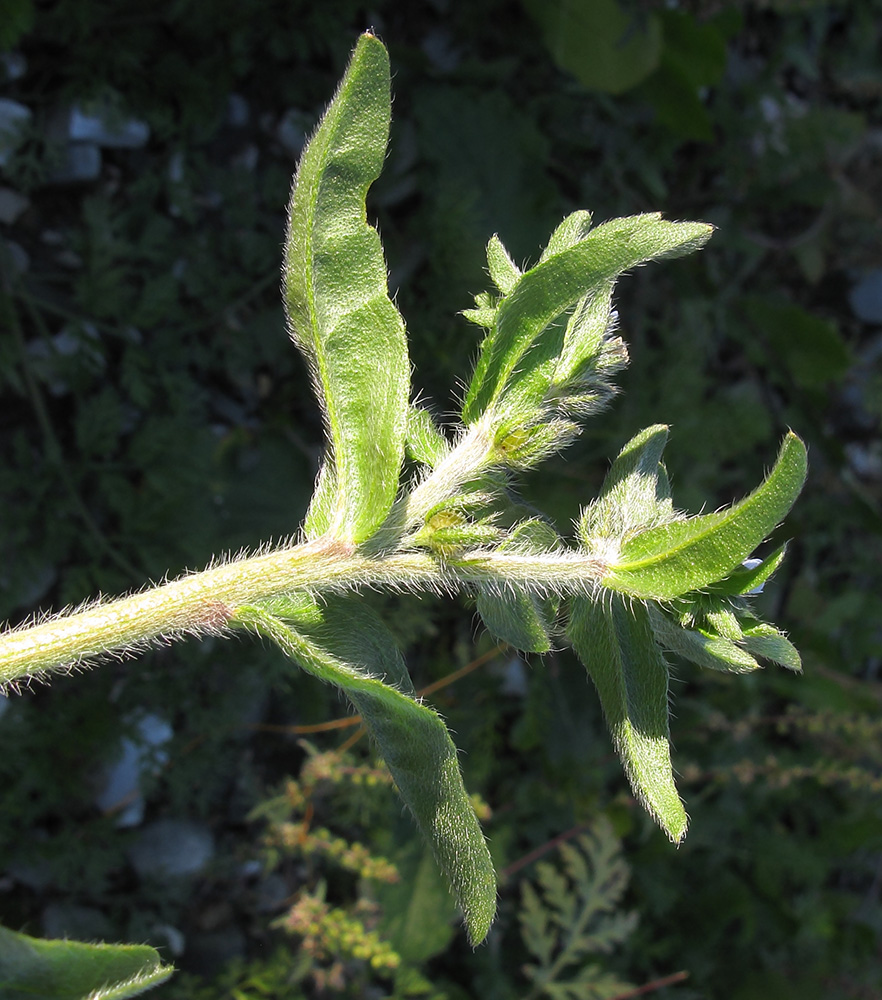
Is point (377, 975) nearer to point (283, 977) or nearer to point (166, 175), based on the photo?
point (283, 977)

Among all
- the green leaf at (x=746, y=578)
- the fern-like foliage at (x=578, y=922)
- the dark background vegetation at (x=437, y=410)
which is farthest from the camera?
the fern-like foliage at (x=578, y=922)

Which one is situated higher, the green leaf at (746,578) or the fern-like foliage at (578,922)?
the green leaf at (746,578)

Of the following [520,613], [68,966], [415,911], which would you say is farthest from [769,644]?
[415,911]

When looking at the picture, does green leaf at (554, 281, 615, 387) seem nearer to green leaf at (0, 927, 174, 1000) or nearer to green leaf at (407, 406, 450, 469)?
green leaf at (407, 406, 450, 469)

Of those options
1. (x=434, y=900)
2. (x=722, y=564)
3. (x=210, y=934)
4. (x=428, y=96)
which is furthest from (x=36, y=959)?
(x=428, y=96)

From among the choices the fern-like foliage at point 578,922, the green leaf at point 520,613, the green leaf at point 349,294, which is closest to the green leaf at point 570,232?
the green leaf at point 349,294

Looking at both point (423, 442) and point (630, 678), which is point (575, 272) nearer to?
point (423, 442)

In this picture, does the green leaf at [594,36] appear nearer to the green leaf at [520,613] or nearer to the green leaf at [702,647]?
the green leaf at [520,613]
